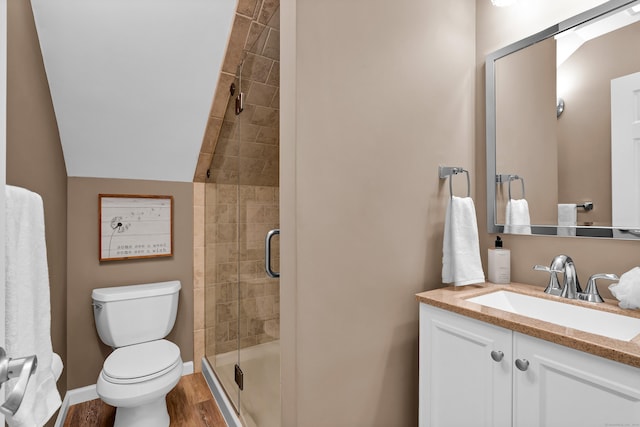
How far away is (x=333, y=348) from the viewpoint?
1.21m

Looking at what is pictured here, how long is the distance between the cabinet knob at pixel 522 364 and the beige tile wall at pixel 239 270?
83 cm

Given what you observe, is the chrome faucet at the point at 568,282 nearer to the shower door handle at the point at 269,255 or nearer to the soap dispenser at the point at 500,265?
the soap dispenser at the point at 500,265

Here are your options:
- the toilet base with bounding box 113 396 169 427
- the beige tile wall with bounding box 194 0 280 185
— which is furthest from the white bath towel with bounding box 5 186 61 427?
the toilet base with bounding box 113 396 169 427

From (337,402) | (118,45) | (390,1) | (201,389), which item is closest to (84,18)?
(118,45)

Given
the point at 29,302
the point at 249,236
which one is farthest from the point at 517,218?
the point at 29,302

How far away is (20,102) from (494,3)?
203 centimetres

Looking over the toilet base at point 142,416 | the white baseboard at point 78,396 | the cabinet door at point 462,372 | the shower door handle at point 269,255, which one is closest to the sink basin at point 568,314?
the cabinet door at point 462,372

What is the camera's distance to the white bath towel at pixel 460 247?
139 centimetres

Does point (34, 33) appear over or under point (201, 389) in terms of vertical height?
over

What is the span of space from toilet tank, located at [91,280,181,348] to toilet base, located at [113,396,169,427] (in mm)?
425

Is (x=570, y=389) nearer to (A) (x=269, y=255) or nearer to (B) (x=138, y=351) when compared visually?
(A) (x=269, y=255)

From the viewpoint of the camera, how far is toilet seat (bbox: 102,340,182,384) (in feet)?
5.49

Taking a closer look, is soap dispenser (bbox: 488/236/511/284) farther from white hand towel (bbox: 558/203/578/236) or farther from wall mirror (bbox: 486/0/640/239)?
white hand towel (bbox: 558/203/578/236)

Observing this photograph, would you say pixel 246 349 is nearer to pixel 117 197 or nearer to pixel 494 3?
pixel 117 197
